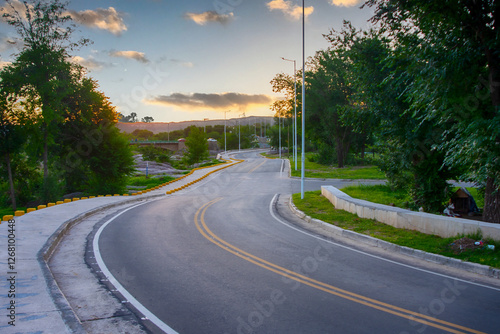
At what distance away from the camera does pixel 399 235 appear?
36.3 feet

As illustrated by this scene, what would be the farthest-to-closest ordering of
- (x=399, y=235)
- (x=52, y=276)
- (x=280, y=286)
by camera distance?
(x=399, y=235) < (x=52, y=276) < (x=280, y=286)

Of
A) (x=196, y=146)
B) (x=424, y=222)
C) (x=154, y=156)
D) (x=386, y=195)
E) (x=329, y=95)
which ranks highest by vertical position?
(x=329, y=95)

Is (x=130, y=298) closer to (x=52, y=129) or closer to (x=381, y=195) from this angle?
(x=381, y=195)

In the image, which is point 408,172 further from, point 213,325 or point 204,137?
point 204,137

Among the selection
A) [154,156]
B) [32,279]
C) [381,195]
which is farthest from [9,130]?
[154,156]

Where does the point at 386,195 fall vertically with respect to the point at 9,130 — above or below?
below

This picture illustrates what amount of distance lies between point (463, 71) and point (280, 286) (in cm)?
905

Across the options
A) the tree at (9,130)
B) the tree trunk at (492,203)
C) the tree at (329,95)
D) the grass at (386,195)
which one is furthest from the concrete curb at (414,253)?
the tree at (329,95)

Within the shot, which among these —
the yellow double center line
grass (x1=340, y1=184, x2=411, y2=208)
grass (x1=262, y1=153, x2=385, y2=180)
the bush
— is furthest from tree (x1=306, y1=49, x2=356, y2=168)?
the bush

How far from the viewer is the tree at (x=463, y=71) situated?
420 inches

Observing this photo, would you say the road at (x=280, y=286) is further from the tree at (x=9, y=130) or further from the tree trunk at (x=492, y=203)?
the tree at (x=9, y=130)

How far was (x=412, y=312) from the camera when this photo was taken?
19.5 ft

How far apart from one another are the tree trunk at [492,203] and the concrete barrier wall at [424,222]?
1737mm

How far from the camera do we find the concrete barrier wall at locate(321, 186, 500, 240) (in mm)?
9617
